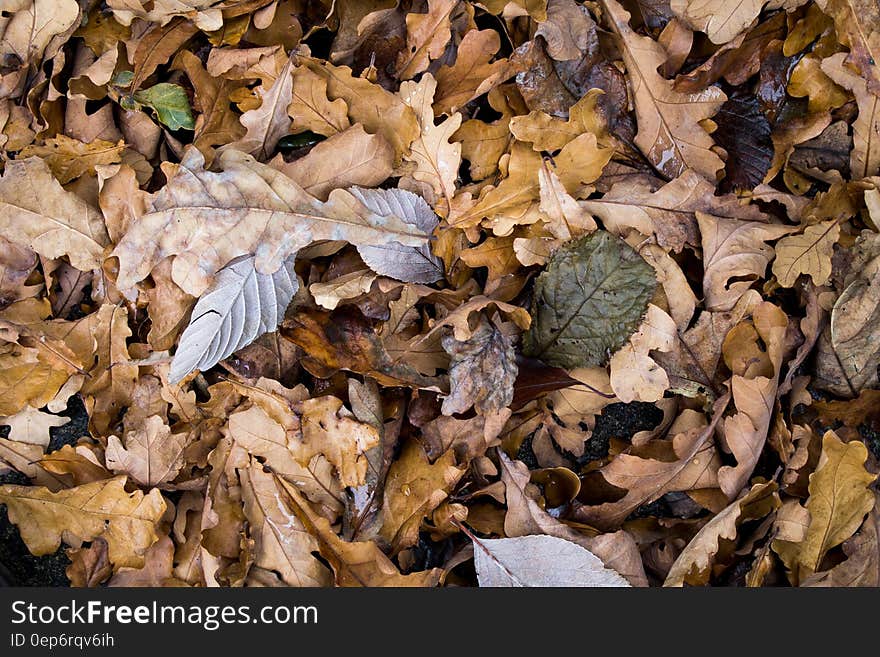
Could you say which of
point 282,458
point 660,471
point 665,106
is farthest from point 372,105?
point 660,471

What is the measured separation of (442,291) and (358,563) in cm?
56

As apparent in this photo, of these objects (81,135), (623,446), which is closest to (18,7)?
(81,135)

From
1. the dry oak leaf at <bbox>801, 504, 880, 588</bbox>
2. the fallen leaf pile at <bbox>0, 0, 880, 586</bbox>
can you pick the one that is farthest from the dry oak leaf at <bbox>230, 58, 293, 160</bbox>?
the dry oak leaf at <bbox>801, 504, 880, 588</bbox>

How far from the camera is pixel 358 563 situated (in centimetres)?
157

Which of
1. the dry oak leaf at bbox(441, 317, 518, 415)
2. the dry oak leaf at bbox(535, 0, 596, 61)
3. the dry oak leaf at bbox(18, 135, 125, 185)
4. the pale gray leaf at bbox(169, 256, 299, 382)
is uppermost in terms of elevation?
the dry oak leaf at bbox(535, 0, 596, 61)

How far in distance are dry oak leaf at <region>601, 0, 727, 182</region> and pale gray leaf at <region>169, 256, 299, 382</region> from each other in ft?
2.66

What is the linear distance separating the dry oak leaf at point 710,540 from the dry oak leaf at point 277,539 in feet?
2.28

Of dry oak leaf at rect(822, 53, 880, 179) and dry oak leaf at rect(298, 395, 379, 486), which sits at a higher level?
dry oak leaf at rect(822, 53, 880, 179)

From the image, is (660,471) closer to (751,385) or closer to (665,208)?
(751,385)

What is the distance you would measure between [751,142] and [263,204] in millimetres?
1031

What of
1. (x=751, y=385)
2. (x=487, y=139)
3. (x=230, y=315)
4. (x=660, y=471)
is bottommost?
(x=660, y=471)

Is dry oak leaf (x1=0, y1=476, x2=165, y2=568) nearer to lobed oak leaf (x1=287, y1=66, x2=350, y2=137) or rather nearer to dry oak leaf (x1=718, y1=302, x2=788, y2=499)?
lobed oak leaf (x1=287, y1=66, x2=350, y2=137)

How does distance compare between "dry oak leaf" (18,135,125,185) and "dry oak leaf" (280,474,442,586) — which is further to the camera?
"dry oak leaf" (18,135,125,185)

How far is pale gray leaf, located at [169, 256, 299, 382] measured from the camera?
5.05 ft
